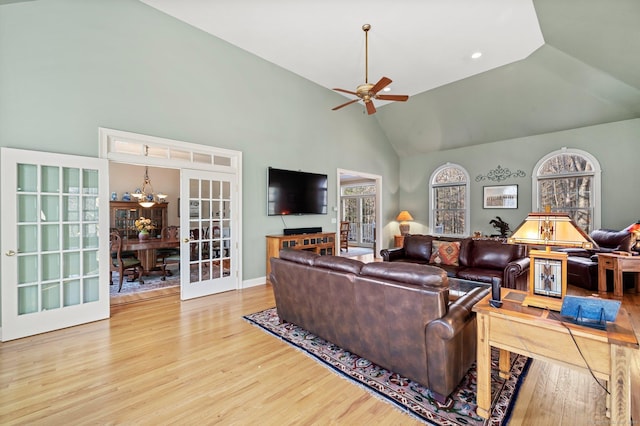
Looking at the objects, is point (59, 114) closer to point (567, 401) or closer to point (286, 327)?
point (286, 327)

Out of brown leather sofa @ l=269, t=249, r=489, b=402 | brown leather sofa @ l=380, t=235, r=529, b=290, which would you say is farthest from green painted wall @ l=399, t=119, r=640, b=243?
brown leather sofa @ l=269, t=249, r=489, b=402

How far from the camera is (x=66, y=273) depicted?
3.23 metres

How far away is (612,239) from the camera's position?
16.1 ft

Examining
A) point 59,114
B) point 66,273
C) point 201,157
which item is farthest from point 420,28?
point 66,273

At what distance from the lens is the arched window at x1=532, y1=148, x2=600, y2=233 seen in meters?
5.75

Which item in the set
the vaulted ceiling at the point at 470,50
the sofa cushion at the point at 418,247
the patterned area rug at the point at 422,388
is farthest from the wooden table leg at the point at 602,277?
the patterned area rug at the point at 422,388

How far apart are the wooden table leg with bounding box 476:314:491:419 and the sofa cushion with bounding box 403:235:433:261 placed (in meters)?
3.21

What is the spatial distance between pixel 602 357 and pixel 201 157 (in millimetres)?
4931

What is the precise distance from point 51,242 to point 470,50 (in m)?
6.44

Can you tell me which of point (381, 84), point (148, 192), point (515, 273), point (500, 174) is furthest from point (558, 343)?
point (148, 192)

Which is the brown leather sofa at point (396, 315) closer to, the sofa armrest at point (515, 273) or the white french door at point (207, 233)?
the sofa armrest at point (515, 273)

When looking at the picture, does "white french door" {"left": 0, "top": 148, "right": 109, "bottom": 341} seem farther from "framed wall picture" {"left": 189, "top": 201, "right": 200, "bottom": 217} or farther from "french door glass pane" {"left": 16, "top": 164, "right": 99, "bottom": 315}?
"framed wall picture" {"left": 189, "top": 201, "right": 200, "bottom": 217}

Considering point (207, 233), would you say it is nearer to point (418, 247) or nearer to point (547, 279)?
point (418, 247)

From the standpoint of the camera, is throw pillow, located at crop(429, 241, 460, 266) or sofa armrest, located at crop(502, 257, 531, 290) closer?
sofa armrest, located at crop(502, 257, 531, 290)
